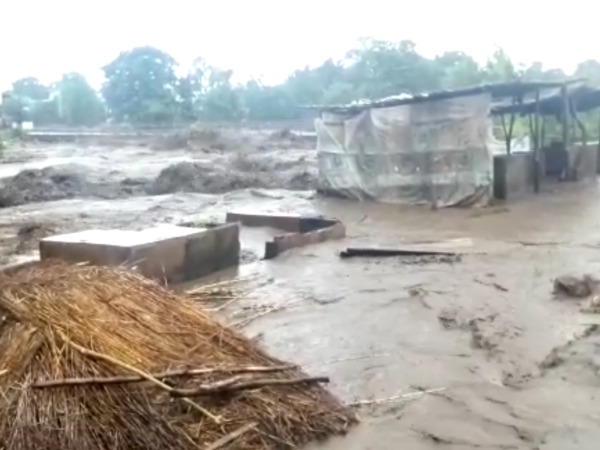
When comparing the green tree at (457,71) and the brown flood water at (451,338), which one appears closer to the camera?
the brown flood water at (451,338)

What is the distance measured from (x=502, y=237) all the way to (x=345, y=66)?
4183 cm

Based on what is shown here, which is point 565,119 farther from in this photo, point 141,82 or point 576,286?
point 141,82

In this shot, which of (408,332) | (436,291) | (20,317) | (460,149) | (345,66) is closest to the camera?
(20,317)

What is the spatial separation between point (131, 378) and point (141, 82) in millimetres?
55172

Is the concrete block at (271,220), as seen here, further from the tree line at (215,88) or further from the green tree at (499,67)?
the tree line at (215,88)

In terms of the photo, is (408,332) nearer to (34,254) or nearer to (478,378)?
(478,378)

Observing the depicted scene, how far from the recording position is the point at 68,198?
21.1m

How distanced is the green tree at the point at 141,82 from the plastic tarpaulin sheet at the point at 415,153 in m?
37.6

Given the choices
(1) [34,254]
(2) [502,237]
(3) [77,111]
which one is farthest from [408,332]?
(3) [77,111]

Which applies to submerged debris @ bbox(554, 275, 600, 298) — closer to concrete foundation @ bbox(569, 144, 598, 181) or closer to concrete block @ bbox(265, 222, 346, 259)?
concrete block @ bbox(265, 222, 346, 259)

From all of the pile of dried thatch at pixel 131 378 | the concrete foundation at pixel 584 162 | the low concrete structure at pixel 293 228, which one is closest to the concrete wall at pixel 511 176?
the concrete foundation at pixel 584 162

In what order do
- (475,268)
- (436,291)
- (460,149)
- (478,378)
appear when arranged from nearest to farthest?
(478,378), (436,291), (475,268), (460,149)

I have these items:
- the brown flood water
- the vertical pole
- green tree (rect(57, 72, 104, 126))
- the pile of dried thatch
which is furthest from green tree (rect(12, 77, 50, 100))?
the pile of dried thatch

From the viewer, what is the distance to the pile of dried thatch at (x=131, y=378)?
4.11 m
